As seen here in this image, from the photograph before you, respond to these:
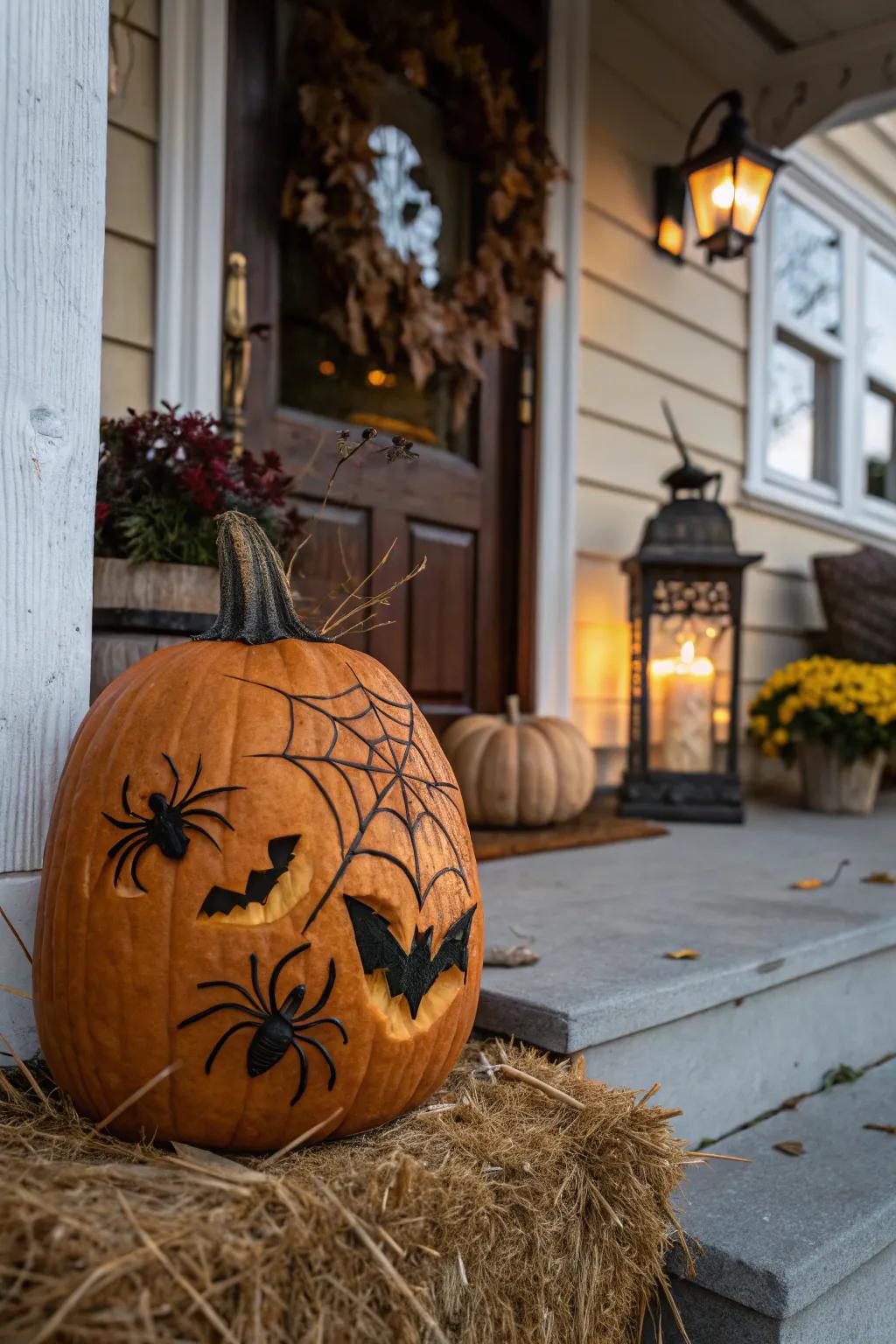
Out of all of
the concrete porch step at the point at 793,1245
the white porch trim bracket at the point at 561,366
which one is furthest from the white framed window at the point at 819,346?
the concrete porch step at the point at 793,1245

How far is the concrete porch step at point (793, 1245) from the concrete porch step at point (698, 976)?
10cm

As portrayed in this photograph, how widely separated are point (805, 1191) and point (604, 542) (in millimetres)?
2377

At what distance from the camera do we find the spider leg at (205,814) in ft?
2.92

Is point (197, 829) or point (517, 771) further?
point (517, 771)

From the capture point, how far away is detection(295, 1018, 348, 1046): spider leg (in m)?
0.88

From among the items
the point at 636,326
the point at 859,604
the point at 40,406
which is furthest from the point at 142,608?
the point at 859,604

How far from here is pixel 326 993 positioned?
0.88 metres

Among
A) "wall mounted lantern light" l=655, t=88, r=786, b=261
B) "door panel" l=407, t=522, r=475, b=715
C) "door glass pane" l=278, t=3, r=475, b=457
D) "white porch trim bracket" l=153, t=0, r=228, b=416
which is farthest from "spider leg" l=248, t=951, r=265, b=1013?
"wall mounted lantern light" l=655, t=88, r=786, b=261

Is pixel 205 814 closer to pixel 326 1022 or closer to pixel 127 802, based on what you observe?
pixel 127 802

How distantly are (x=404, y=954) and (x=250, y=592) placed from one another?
1.26ft

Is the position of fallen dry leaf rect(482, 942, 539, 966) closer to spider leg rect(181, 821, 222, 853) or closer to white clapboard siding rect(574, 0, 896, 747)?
spider leg rect(181, 821, 222, 853)

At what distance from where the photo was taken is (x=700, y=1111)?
1.35 m

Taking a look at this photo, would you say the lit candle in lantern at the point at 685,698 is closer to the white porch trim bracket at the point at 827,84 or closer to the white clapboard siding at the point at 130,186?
the white clapboard siding at the point at 130,186

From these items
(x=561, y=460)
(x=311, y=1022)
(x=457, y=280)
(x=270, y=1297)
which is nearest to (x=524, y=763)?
(x=561, y=460)
